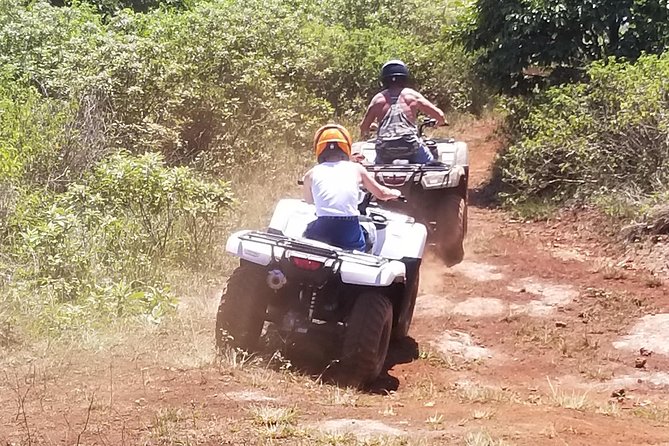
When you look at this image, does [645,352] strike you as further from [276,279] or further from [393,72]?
[393,72]

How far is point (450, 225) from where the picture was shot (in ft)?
30.4

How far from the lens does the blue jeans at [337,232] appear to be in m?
6.27

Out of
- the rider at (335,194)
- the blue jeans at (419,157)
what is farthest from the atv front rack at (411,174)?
the rider at (335,194)

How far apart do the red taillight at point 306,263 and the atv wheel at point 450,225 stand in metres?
3.76

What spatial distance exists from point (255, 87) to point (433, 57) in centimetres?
548

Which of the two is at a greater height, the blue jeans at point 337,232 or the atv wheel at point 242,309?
the blue jeans at point 337,232

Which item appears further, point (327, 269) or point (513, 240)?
point (513, 240)

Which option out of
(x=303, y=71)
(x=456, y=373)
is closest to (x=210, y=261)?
(x=456, y=373)

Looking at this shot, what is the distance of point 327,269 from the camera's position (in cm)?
573

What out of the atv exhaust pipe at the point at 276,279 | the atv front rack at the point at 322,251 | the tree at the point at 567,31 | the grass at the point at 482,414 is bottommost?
the grass at the point at 482,414

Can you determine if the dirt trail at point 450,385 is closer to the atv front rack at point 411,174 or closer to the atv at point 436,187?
the atv at point 436,187

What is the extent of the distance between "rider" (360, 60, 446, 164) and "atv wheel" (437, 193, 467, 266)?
1.63ft

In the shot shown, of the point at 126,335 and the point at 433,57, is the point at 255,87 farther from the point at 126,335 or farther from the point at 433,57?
the point at 126,335

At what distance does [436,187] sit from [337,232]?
2780 millimetres
